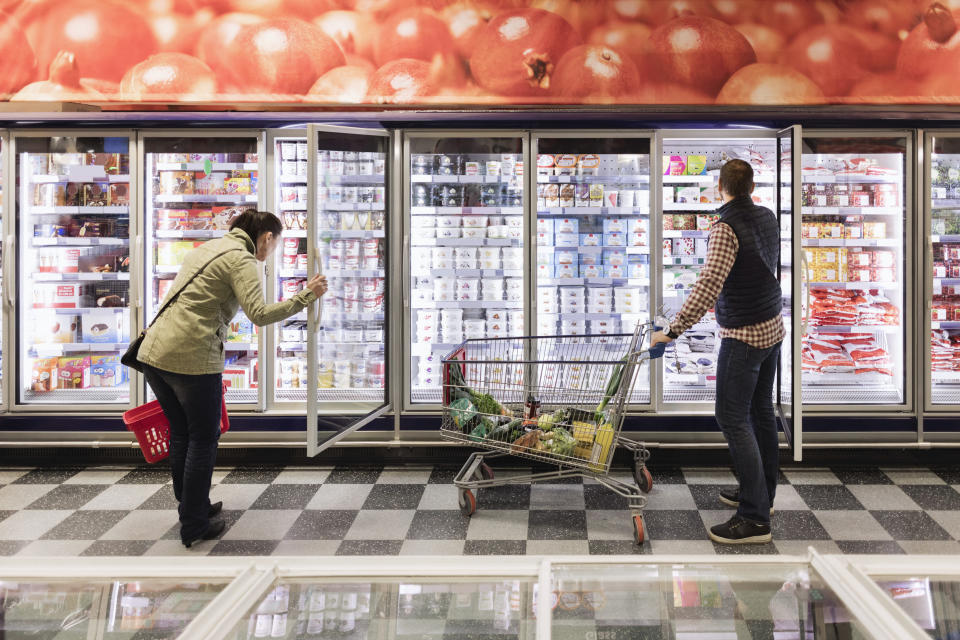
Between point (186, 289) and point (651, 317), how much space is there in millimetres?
2720

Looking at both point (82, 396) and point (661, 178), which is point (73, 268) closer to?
point (82, 396)

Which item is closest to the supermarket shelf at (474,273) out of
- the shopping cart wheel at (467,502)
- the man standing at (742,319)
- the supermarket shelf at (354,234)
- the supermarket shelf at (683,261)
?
the supermarket shelf at (354,234)

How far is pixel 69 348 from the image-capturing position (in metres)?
4.62

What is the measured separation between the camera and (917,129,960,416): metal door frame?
14.0 feet

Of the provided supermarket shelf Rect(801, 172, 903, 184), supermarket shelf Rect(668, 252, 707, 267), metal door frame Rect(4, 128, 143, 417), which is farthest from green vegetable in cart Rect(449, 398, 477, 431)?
supermarket shelf Rect(801, 172, 903, 184)

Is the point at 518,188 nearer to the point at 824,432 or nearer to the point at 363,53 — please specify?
the point at 363,53

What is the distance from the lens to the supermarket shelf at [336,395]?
3910mm

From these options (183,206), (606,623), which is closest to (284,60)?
(183,206)

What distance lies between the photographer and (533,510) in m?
3.63

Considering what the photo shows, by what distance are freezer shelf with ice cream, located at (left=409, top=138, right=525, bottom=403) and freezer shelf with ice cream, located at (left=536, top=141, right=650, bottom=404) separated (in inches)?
7.5

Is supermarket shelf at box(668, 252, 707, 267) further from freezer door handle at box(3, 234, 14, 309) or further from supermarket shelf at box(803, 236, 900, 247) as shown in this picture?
freezer door handle at box(3, 234, 14, 309)

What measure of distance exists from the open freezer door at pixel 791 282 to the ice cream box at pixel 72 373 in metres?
4.36

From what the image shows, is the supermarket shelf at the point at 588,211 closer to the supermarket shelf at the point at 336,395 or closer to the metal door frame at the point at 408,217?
the metal door frame at the point at 408,217

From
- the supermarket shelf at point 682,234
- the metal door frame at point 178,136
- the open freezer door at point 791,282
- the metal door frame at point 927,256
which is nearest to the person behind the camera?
the open freezer door at point 791,282
